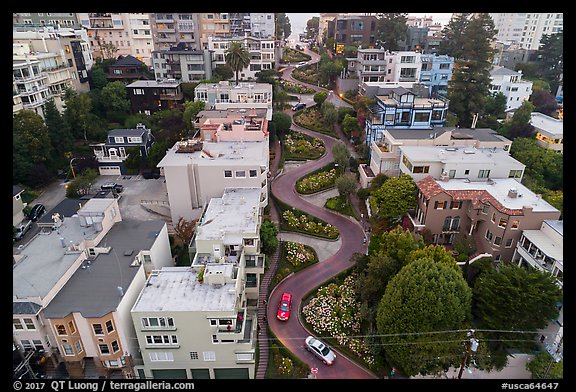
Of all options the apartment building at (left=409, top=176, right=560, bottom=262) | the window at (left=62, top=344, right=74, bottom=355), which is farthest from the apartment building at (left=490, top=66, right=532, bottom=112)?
the window at (left=62, top=344, right=74, bottom=355)

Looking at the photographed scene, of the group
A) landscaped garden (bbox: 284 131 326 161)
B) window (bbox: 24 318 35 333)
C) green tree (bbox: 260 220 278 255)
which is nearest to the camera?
window (bbox: 24 318 35 333)

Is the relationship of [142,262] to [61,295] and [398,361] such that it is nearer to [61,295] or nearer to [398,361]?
[61,295]

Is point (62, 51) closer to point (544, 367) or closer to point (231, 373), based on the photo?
point (231, 373)

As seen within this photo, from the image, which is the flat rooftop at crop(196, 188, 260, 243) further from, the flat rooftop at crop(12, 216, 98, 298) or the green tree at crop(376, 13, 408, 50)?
the green tree at crop(376, 13, 408, 50)

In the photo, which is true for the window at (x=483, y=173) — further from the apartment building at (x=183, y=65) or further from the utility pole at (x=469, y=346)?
the apartment building at (x=183, y=65)

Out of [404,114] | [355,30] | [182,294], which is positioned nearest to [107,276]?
[182,294]

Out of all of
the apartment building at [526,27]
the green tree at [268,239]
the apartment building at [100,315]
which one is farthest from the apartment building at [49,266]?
the apartment building at [526,27]
